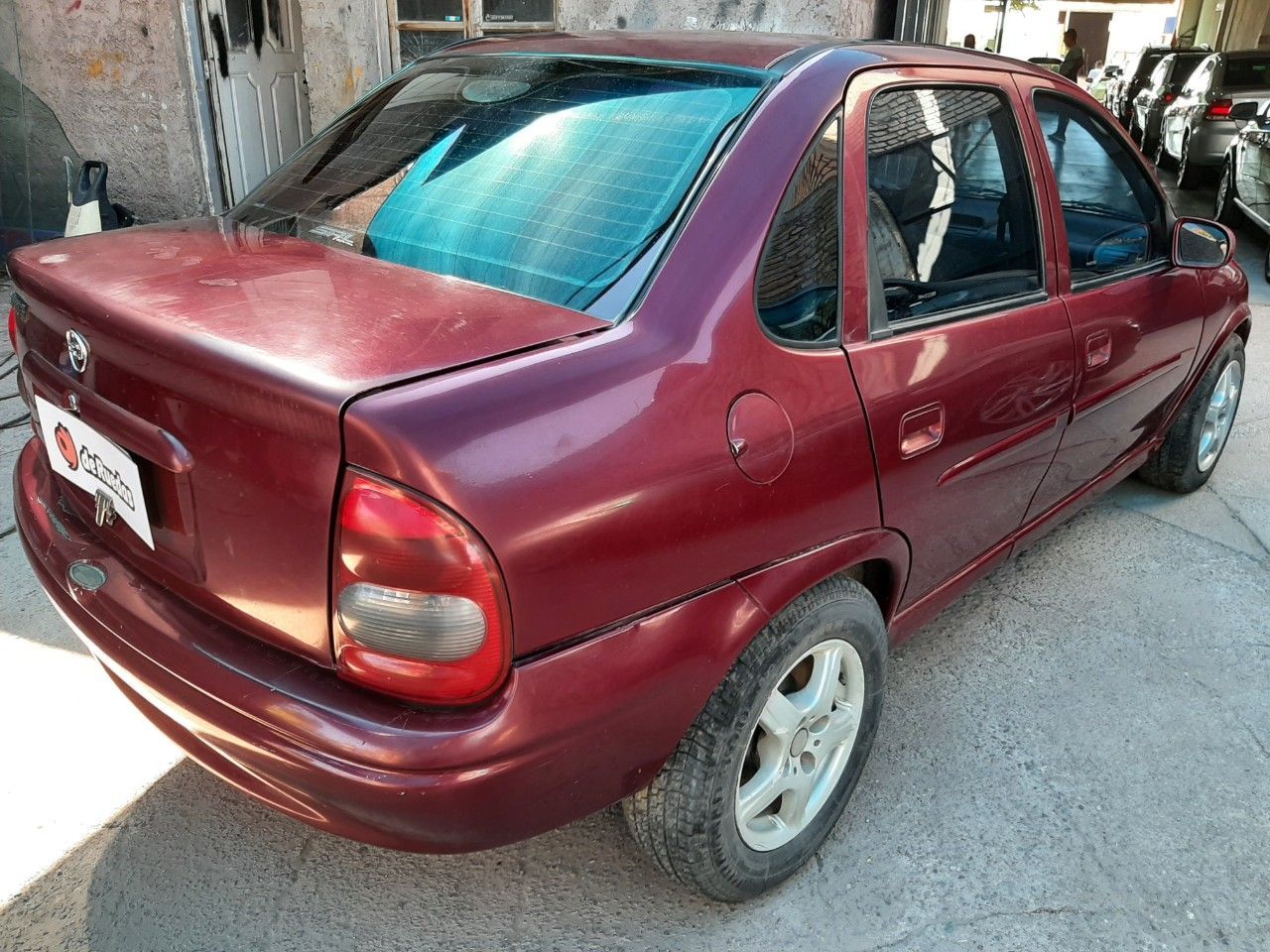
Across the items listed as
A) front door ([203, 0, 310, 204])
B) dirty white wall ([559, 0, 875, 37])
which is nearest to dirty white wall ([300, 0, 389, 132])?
front door ([203, 0, 310, 204])

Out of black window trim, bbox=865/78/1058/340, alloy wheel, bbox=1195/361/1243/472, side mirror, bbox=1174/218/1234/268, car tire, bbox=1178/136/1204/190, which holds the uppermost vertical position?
black window trim, bbox=865/78/1058/340

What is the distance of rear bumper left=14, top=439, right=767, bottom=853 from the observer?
150cm

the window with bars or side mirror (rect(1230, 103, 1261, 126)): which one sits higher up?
the window with bars

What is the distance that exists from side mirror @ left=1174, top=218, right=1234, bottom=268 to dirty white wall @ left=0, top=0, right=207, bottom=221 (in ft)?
19.2

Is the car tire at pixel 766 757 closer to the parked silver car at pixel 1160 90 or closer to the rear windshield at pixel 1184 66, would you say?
the parked silver car at pixel 1160 90

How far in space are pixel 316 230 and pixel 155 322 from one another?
61cm

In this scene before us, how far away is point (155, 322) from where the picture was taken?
1.67 m

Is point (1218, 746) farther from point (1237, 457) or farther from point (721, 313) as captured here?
point (1237, 457)

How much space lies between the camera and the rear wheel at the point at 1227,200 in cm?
892

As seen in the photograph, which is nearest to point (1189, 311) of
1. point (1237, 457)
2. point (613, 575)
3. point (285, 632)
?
point (1237, 457)

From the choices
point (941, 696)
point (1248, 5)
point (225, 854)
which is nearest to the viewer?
point (225, 854)

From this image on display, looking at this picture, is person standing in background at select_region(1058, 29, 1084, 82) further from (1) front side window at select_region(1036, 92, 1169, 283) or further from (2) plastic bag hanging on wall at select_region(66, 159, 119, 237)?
(1) front side window at select_region(1036, 92, 1169, 283)

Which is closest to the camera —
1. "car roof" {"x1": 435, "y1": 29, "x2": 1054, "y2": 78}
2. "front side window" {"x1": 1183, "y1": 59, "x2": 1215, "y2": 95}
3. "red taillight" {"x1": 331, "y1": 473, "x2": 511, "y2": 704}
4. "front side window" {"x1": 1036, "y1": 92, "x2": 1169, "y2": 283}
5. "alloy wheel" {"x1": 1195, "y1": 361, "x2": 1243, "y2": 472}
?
"red taillight" {"x1": 331, "y1": 473, "x2": 511, "y2": 704}

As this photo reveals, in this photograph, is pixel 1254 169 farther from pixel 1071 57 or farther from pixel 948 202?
pixel 1071 57
